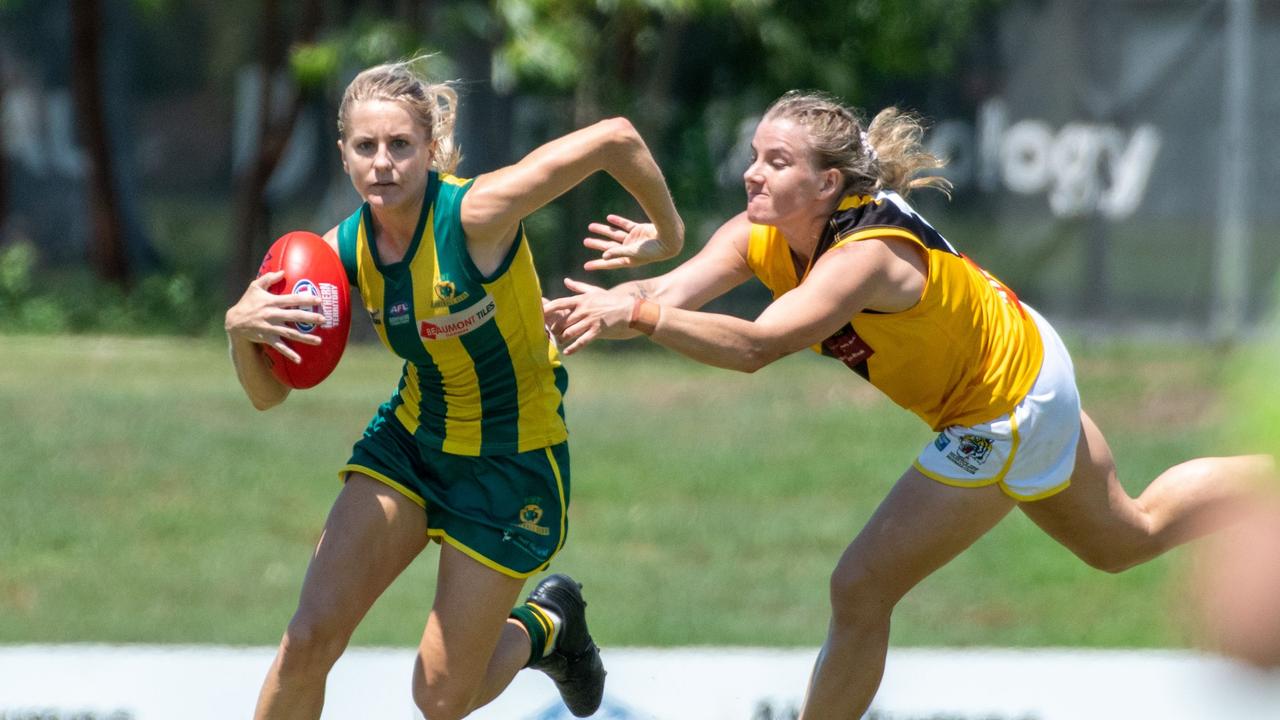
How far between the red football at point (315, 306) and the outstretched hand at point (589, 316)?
1.94ft

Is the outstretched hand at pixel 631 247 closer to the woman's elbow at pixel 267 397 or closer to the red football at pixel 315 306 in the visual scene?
the red football at pixel 315 306

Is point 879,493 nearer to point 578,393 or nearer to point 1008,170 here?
point 578,393

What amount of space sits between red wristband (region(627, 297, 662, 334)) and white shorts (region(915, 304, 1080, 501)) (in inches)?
34.5

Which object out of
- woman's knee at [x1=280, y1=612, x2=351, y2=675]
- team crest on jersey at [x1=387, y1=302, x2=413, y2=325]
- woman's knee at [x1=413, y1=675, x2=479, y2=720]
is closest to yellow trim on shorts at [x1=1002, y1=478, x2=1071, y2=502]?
woman's knee at [x1=413, y1=675, x2=479, y2=720]

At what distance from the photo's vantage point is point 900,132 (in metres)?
4.29

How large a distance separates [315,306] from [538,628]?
1.22 meters

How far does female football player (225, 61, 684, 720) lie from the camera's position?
3982 millimetres

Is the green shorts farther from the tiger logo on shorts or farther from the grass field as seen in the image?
the grass field

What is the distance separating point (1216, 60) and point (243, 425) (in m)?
7.55

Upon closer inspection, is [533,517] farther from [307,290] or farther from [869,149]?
[869,149]

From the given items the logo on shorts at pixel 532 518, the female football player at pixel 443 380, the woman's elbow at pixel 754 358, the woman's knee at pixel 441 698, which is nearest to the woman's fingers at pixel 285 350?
the female football player at pixel 443 380

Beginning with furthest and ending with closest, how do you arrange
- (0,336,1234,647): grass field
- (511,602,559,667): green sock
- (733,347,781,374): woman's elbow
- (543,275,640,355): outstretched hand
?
1. (0,336,1234,647): grass field
2. (511,602,559,667): green sock
3. (733,347,781,374): woman's elbow
4. (543,275,640,355): outstretched hand

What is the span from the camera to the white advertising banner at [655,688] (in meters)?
4.83

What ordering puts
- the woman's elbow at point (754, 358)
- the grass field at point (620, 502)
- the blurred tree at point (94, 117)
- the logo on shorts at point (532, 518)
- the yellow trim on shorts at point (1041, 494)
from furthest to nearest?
the blurred tree at point (94, 117) < the grass field at point (620, 502) < the logo on shorts at point (532, 518) < the yellow trim on shorts at point (1041, 494) < the woman's elbow at point (754, 358)
